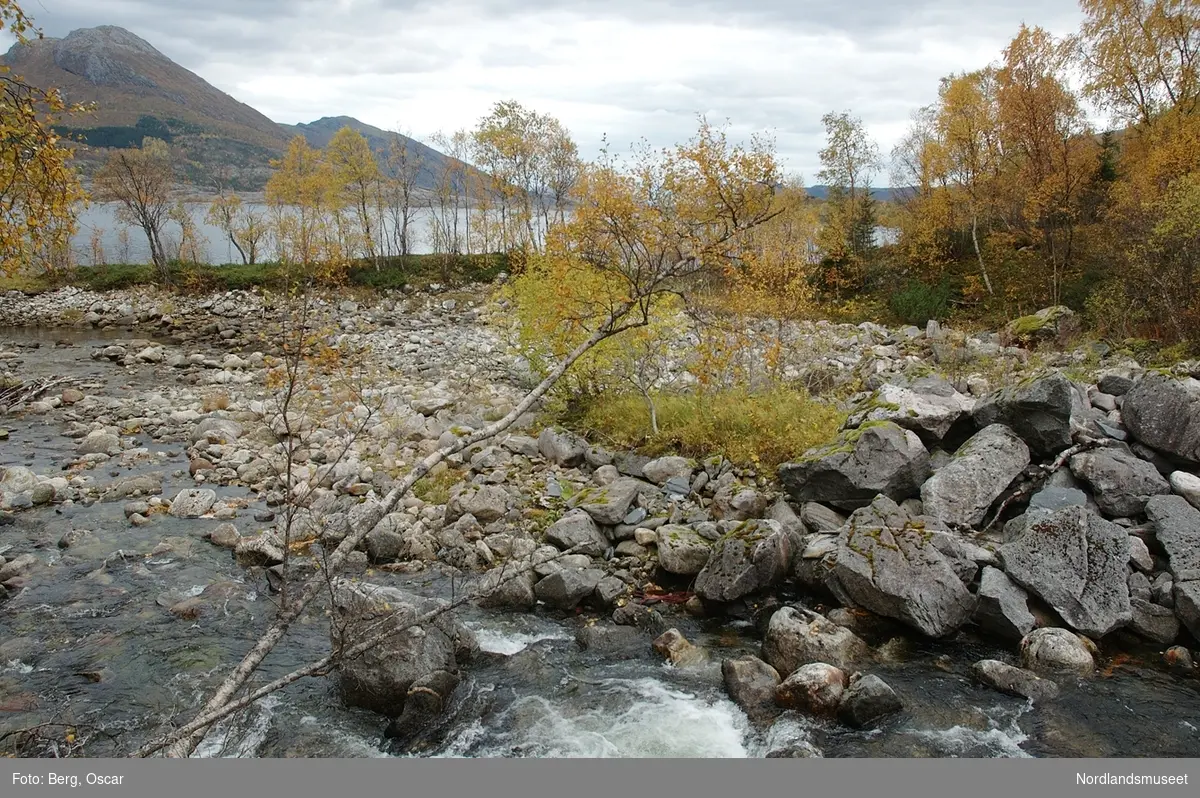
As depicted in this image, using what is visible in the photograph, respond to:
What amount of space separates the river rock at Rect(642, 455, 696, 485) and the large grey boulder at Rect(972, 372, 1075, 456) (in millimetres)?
5054

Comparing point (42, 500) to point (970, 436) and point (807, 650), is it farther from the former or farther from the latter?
point (970, 436)

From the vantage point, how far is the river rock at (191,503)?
11.8 metres

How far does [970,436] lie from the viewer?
11.6 m

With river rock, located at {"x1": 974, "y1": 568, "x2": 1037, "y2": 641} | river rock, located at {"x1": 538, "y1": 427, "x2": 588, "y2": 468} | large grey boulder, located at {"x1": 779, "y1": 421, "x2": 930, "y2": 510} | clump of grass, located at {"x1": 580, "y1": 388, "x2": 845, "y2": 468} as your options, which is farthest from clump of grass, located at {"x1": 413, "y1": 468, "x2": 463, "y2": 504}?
river rock, located at {"x1": 974, "y1": 568, "x2": 1037, "y2": 641}

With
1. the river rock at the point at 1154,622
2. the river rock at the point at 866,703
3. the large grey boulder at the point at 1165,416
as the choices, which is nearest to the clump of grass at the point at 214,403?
the river rock at the point at 866,703

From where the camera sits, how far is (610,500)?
11109 millimetres

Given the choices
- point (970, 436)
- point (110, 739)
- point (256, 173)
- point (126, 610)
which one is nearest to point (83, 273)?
point (126, 610)

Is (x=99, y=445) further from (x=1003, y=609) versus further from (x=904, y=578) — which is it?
(x=1003, y=609)

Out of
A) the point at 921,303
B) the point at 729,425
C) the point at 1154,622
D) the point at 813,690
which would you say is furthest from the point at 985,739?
the point at 921,303

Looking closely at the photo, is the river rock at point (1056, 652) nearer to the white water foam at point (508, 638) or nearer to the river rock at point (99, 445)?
the white water foam at point (508, 638)

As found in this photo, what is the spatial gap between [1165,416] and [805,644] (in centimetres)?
686

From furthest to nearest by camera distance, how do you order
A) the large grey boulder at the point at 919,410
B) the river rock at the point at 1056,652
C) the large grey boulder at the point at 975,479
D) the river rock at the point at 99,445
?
1. the river rock at the point at 99,445
2. the large grey boulder at the point at 919,410
3. the large grey boulder at the point at 975,479
4. the river rock at the point at 1056,652

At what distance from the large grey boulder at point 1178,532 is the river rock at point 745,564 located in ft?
14.2

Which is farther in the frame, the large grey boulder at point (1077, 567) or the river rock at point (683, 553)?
the river rock at point (683, 553)
